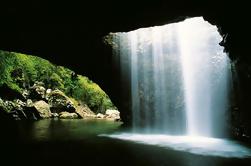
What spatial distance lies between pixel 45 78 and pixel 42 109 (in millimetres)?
6968

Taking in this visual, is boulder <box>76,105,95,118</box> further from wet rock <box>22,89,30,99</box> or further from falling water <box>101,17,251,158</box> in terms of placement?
falling water <box>101,17,251,158</box>

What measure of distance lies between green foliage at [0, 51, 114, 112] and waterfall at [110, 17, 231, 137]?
641 inches

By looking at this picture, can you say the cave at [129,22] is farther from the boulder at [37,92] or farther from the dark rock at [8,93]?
the boulder at [37,92]

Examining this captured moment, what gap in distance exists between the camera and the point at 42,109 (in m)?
33.6

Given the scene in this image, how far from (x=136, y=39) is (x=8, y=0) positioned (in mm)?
11832

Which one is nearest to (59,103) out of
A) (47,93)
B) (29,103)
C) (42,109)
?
(47,93)

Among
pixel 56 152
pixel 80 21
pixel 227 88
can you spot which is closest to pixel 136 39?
pixel 227 88

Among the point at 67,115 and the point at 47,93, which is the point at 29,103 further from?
the point at 67,115

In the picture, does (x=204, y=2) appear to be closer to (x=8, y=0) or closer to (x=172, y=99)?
(x=8, y=0)

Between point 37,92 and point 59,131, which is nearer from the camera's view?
point 59,131

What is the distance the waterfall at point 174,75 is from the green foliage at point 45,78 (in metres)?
16.3

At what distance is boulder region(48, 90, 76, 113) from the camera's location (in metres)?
36.0

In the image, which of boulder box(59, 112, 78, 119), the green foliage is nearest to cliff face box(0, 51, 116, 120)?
the green foliage

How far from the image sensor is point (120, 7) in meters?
8.81
